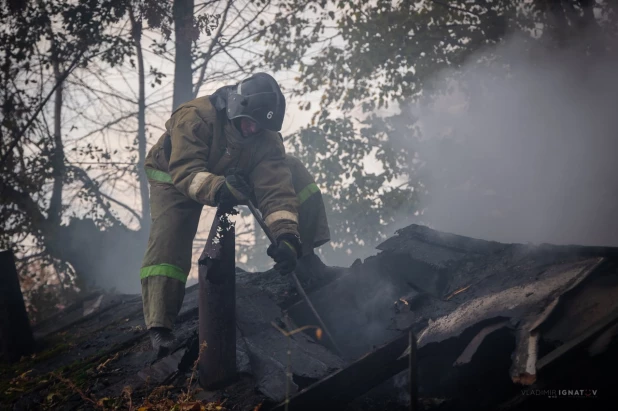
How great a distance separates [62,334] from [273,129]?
355cm

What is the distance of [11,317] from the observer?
4824 millimetres

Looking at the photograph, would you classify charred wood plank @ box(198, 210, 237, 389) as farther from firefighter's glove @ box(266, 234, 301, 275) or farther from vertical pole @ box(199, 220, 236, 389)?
firefighter's glove @ box(266, 234, 301, 275)

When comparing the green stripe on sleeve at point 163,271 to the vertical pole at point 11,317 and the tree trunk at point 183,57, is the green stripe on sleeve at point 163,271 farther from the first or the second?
the tree trunk at point 183,57

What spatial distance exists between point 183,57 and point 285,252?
26.8ft

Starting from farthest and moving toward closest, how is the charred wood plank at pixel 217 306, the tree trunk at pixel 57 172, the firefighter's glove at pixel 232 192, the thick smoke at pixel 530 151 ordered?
the thick smoke at pixel 530 151
the tree trunk at pixel 57 172
the firefighter's glove at pixel 232 192
the charred wood plank at pixel 217 306

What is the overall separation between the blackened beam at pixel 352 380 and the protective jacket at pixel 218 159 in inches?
45.6

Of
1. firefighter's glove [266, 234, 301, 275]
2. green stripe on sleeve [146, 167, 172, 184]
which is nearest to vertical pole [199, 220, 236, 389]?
firefighter's glove [266, 234, 301, 275]

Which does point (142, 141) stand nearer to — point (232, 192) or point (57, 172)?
point (57, 172)

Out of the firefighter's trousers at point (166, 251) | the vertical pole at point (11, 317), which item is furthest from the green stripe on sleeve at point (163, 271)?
the vertical pole at point (11, 317)

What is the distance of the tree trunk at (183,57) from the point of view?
902 centimetres

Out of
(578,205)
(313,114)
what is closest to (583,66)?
(578,205)

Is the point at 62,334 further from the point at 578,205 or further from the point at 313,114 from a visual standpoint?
the point at 578,205

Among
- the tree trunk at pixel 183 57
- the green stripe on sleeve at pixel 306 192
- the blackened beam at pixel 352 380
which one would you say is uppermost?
the tree trunk at pixel 183 57

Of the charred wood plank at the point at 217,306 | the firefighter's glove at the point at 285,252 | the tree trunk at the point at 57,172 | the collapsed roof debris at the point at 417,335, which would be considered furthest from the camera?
the tree trunk at the point at 57,172
